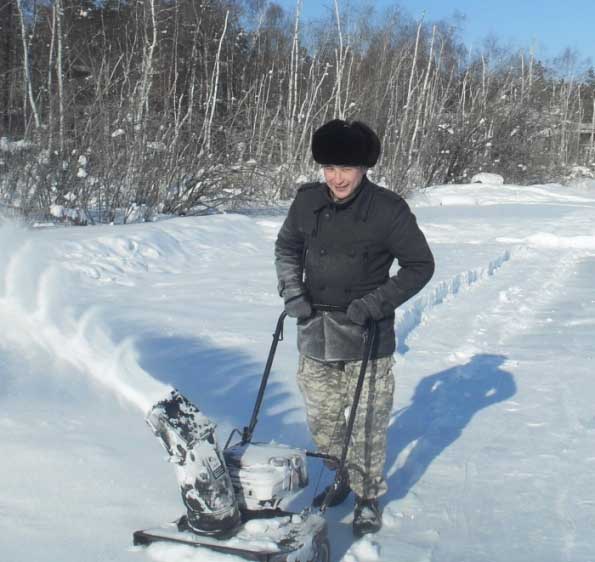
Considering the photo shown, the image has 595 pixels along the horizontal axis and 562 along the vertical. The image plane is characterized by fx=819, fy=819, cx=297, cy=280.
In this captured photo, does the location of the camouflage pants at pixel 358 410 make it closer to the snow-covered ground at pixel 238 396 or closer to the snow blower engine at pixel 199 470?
the snow-covered ground at pixel 238 396

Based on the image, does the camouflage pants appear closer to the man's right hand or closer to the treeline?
the man's right hand

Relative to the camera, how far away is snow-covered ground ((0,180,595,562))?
347 cm

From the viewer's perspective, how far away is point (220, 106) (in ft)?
115

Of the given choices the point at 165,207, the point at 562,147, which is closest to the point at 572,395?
the point at 165,207

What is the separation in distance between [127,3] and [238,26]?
543 centimetres

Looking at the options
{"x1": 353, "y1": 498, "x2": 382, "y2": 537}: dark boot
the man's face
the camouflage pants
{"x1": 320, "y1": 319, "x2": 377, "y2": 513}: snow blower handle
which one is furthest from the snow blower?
the man's face

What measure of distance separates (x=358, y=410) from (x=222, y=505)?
3.15ft

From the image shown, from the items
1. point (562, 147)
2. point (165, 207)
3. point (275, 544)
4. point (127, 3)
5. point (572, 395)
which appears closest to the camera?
point (275, 544)

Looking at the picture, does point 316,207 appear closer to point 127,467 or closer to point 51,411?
point 127,467

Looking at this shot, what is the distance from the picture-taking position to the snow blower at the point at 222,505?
9.23 ft

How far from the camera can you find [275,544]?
2.81 meters

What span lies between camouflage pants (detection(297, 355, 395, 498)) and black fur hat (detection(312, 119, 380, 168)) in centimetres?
89

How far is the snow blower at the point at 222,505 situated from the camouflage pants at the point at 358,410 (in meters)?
0.64

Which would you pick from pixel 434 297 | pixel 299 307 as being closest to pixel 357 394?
pixel 299 307
